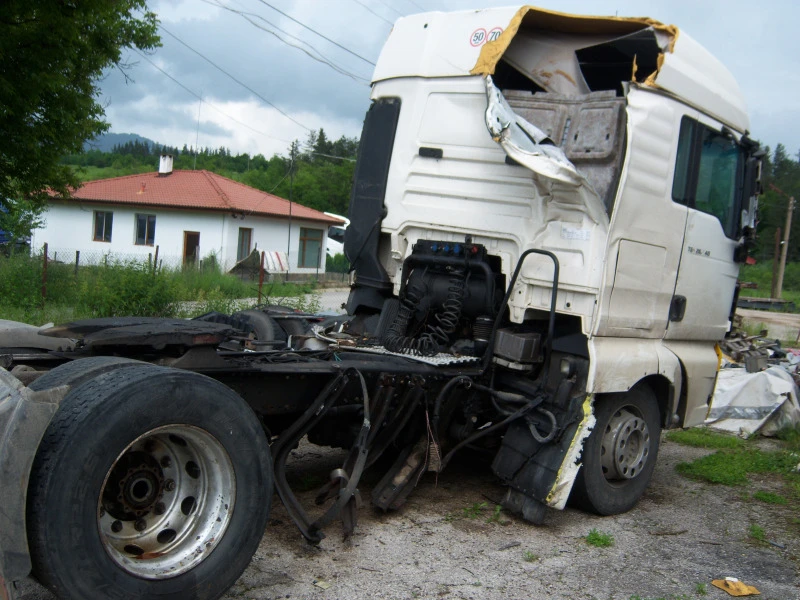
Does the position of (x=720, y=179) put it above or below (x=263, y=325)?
above

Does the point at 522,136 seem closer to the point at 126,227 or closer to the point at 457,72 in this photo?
the point at 457,72

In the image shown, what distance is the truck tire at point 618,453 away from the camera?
17.0 ft

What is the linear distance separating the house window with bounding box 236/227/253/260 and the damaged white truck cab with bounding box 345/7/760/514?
28.4 metres

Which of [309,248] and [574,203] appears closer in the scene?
[574,203]

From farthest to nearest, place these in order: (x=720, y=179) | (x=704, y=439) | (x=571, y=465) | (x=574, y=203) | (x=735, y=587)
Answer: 1. (x=704, y=439)
2. (x=720, y=179)
3. (x=574, y=203)
4. (x=571, y=465)
5. (x=735, y=587)

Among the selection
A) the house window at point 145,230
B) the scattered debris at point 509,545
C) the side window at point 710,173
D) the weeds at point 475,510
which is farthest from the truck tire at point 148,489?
the house window at point 145,230

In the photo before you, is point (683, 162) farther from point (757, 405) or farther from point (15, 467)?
point (15, 467)

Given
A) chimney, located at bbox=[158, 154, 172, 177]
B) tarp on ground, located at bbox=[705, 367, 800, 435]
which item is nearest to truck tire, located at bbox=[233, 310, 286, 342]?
tarp on ground, located at bbox=[705, 367, 800, 435]

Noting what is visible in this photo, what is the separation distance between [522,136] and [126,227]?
32656 millimetres

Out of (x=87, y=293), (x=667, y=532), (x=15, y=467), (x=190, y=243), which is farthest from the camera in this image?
(x=190, y=243)

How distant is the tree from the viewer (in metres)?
8.58

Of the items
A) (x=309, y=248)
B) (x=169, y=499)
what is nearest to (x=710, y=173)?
(x=169, y=499)

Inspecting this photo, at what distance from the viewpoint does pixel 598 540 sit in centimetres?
479

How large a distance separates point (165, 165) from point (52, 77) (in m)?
31.3
